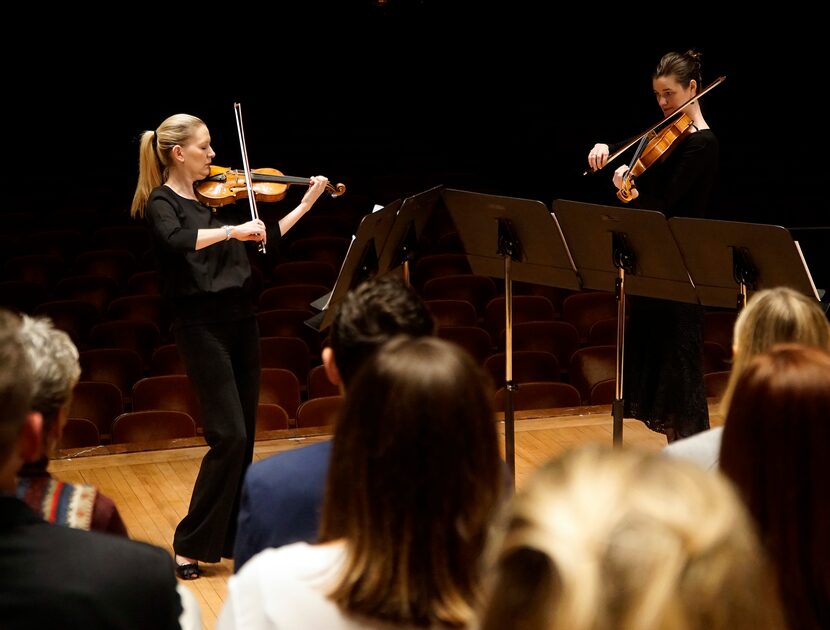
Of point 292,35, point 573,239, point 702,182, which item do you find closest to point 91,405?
point 573,239

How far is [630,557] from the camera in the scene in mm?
834

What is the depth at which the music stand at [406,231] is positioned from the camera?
390 centimetres

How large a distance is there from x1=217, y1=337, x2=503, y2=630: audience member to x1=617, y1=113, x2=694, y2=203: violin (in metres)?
3.08

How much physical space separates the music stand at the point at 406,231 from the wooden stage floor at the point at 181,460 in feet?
3.36

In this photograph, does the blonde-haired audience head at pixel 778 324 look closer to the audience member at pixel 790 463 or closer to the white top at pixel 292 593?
the audience member at pixel 790 463

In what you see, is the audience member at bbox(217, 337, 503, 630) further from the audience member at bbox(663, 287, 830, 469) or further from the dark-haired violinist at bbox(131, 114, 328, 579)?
the dark-haired violinist at bbox(131, 114, 328, 579)

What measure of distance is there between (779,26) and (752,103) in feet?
2.33

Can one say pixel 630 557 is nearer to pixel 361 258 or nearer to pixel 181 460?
pixel 361 258

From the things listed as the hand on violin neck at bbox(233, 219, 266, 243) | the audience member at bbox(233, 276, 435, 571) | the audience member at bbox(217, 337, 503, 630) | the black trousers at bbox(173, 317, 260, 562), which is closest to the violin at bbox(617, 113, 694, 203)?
the hand on violin neck at bbox(233, 219, 266, 243)

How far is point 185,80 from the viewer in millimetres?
12250

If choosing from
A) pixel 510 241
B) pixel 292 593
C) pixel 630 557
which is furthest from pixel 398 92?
pixel 630 557

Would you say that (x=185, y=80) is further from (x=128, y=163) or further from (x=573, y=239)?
(x=573, y=239)

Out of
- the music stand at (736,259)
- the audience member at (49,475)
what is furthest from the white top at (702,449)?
the music stand at (736,259)

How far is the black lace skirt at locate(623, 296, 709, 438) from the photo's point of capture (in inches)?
167
